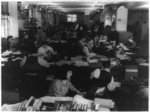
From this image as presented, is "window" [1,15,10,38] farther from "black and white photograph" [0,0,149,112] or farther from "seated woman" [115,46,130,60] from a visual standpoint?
"seated woman" [115,46,130,60]

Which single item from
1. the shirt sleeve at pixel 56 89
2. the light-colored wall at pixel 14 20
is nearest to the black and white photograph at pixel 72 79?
the shirt sleeve at pixel 56 89

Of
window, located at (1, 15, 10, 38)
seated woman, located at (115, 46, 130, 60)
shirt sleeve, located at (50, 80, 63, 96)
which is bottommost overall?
shirt sleeve, located at (50, 80, 63, 96)

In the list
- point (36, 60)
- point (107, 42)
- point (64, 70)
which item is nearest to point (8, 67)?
point (36, 60)

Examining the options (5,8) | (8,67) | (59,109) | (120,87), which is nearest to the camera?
(59,109)

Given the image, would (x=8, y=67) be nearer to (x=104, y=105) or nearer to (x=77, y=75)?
(x=77, y=75)

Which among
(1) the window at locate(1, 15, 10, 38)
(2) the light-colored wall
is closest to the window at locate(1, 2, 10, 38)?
(1) the window at locate(1, 15, 10, 38)

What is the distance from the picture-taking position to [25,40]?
5.06m

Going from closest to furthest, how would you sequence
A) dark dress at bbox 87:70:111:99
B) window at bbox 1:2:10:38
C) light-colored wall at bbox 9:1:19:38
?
1. dark dress at bbox 87:70:111:99
2. window at bbox 1:2:10:38
3. light-colored wall at bbox 9:1:19:38

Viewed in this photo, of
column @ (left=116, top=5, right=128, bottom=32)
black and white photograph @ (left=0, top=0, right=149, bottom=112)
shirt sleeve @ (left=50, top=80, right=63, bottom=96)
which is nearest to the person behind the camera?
black and white photograph @ (left=0, top=0, right=149, bottom=112)

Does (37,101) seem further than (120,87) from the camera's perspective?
No

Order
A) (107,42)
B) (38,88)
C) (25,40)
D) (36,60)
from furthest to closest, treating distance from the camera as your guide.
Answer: (107,42), (25,40), (36,60), (38,88)

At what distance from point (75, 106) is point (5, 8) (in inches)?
178

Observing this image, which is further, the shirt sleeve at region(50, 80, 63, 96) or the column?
the column

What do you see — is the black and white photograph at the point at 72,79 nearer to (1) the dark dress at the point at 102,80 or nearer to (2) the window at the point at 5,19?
(1) the dark dress at the point at 102,80
